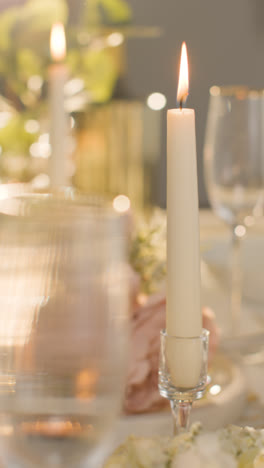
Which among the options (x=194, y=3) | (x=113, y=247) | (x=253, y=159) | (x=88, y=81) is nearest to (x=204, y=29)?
(x=194, y=3)

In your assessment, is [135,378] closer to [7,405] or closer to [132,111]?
[7,405]

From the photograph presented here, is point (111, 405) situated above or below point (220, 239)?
below

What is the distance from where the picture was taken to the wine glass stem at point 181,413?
240mm

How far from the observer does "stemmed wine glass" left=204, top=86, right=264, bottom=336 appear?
24.7 inches

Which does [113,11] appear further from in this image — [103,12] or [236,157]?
[236,157]

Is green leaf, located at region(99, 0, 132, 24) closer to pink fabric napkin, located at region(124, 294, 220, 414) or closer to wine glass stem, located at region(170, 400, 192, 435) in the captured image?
pink fabric napkin, located at region(124, 294, 220, 414)

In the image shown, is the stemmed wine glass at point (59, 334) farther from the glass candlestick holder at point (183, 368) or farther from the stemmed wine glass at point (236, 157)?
the stemmed wine glass at point (236, 157)

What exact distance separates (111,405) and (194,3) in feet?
5.65

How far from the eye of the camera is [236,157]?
64 cm

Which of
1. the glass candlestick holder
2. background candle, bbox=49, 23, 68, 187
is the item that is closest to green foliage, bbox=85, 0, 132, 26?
background candle, bbox=49, 23, 68, 187

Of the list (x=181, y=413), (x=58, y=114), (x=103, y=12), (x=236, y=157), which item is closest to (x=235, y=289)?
(x=236, y=157)

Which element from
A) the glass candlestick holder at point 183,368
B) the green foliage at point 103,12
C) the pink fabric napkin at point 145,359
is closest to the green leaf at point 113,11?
the green foliage at point 103,12

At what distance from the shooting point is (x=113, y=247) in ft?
0.60

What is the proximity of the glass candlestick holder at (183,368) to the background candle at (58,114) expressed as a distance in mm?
354
